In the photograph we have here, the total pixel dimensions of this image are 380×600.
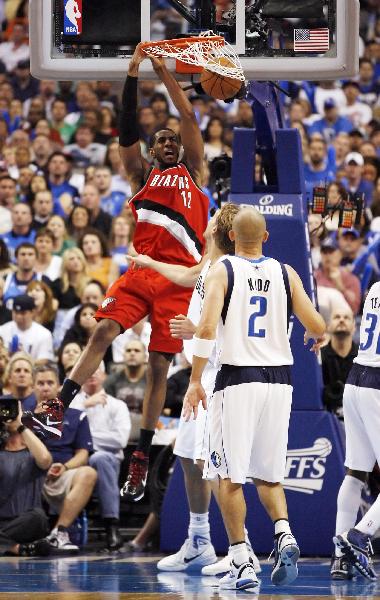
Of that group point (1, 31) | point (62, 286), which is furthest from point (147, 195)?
point (1, 31)

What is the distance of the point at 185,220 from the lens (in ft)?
31.1

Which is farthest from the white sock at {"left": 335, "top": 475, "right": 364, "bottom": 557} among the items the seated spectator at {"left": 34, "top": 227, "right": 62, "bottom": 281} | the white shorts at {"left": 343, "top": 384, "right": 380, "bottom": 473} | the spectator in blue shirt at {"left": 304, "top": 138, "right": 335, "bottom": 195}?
the spectator in blue shirt at {"left": 304, "top": 138, "right": 335, "bottom": 195}

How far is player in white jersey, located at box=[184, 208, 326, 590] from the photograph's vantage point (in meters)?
7.68

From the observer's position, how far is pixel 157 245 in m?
9.45

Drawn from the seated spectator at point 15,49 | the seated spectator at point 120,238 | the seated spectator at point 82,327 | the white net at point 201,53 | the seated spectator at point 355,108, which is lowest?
the seated spectator at point 82,327

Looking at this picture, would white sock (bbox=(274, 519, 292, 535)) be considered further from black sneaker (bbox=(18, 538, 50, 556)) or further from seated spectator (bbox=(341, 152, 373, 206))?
seated spectator (bbox=(341, 152, 373, 206))

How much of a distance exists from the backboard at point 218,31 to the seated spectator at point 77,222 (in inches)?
226

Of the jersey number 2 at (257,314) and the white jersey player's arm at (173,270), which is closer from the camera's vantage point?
the jersey number 2 at (257,314)

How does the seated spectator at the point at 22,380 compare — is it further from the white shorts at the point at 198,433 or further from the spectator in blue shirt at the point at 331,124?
the spectator in blue shirt at the point at 331,124

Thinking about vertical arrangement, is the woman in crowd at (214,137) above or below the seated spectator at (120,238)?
above

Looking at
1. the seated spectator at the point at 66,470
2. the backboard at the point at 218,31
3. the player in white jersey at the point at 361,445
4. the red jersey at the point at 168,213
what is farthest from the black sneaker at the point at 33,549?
the backboard at the point at 218,31

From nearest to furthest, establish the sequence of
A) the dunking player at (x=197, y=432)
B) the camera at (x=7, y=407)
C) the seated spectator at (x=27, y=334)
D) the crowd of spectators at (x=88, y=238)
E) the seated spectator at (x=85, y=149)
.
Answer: the dunking player at (x=197, y=432), the camera at (x=7, y=407), the crowd of spectators at (x=88, y=238), the seated spectator at (x=27, y=334), the seated spectator at (x=85, y=149)

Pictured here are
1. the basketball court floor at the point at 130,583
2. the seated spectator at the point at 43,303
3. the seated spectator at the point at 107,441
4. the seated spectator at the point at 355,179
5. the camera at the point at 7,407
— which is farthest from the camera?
the seated spectator at the point at 355,179

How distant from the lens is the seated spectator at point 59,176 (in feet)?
52.9
